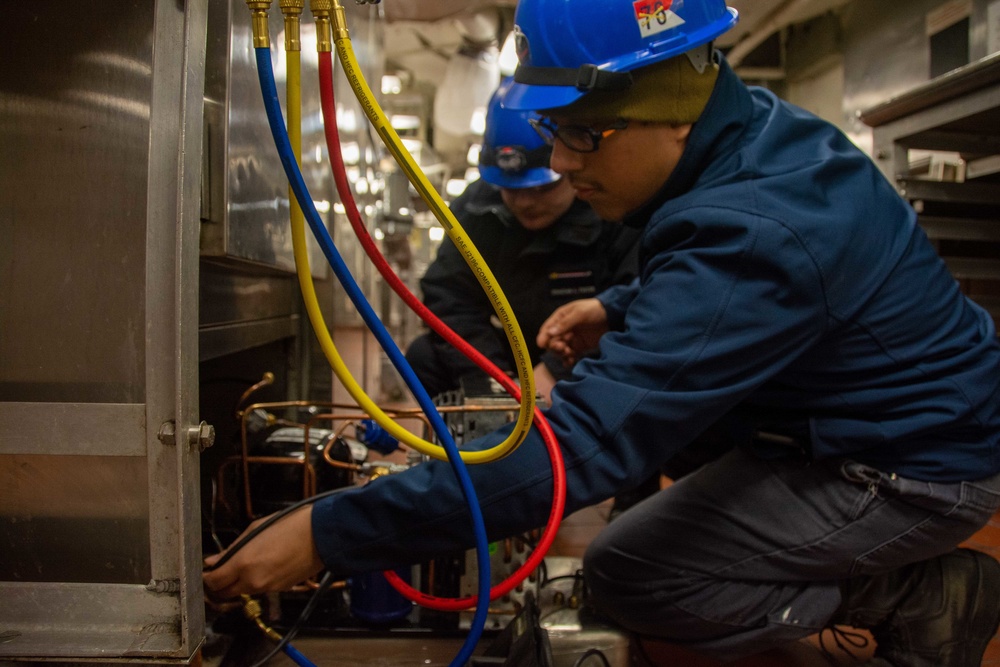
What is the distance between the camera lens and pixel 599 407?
77cm

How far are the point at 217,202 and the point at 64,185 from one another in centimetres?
17

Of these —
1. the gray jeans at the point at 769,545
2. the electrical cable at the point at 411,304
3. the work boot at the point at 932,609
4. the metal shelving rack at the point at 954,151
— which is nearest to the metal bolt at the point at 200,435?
the electrical cable at the point at 411,304

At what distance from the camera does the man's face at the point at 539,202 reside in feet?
5.86

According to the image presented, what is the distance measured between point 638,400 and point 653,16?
0.52 meters

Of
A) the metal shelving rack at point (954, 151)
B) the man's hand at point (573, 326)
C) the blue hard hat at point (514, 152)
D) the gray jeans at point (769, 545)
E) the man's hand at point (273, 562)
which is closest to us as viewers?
the man's hand at point (273, 562)

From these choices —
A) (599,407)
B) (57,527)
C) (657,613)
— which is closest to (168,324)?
(57,527)

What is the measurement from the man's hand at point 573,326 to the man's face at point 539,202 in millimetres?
480

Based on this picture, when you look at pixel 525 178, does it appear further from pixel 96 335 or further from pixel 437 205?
pixel 96 335

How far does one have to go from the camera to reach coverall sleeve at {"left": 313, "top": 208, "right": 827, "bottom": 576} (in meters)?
0.75

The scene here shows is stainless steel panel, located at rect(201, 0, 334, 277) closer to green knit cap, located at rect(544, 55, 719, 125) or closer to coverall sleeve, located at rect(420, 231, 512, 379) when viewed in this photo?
green knit cap, located at rect(544, 55, 719, 125)

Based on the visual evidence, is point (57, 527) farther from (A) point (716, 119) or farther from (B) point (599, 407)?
(A) point (716, 119)

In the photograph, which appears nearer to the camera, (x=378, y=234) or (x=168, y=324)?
(x=168, y=324)

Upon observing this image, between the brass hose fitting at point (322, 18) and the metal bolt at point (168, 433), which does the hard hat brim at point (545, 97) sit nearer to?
the brass hose fitting at point (322, 18)

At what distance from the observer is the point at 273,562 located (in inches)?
29.3
